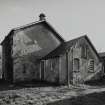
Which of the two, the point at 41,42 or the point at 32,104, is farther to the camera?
the point at 41,42

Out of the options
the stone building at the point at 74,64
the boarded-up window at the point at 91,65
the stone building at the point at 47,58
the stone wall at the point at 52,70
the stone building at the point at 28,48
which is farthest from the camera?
the boarded-up window at the point at 91,65

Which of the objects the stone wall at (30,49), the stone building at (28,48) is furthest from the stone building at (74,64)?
the stone building at (28,48)

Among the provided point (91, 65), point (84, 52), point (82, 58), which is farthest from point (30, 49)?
point (91, 65)

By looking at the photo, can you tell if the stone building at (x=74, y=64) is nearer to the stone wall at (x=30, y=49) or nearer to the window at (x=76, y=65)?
the window at (x=76, y=65)

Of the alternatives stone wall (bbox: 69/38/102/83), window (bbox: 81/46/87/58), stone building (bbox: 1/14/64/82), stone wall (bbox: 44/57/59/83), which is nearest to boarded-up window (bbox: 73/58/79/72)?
stone wall (bbox: 69/38/102/83)

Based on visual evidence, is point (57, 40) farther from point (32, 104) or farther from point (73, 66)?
point (32, 104)

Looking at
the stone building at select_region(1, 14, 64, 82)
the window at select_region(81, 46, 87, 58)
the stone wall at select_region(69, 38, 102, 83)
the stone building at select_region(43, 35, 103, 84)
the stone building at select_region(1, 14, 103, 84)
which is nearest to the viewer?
the stone building at select_region(43, 35, 103, 84)

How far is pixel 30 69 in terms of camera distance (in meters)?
24.2

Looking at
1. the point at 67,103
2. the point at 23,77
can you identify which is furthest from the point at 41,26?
the point at 67,103

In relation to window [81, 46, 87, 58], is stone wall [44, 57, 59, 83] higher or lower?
lower

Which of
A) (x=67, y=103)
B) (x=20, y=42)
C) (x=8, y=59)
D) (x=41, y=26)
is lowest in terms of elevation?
(x=67, y=103)

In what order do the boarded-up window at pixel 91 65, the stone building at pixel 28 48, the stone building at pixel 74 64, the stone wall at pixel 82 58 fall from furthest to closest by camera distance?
the boarded-up window at pixel 91 65, the stone building at pixel 28 48, the stone wall at pixel 82 58, the stone building at pixel 74 64

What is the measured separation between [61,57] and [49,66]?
9.43ft

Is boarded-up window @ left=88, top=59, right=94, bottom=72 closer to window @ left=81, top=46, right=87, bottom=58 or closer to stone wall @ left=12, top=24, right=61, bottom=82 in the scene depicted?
window @ left=81, top=46, right=87, bottom=58
